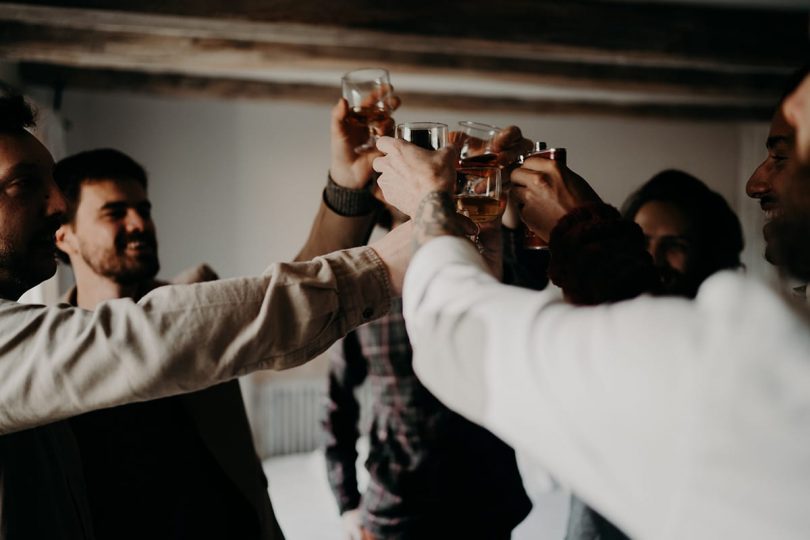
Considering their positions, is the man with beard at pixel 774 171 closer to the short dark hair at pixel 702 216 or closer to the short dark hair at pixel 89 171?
the short dark hair at pixel 702 216

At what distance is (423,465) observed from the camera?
2.02 m

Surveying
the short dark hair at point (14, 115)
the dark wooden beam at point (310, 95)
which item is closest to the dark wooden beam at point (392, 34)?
the dark wooden beam at point (310, 95)

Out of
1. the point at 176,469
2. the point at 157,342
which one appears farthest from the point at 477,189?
the point at 176,469

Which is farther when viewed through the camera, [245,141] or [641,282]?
[245,141]

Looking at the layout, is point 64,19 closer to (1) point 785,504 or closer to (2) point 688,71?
(1) point 785,504

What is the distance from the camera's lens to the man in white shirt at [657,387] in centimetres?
61

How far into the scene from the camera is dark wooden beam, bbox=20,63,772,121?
462 centimetres

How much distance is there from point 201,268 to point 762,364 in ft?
5.97

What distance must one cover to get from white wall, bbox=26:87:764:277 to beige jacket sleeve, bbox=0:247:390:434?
15.5ft

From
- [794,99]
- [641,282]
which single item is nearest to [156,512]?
[641,282]

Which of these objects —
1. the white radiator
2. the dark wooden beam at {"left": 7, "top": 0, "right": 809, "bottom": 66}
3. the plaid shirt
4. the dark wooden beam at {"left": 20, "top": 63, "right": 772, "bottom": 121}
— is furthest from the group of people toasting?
the white radiator

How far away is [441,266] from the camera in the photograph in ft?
2.69

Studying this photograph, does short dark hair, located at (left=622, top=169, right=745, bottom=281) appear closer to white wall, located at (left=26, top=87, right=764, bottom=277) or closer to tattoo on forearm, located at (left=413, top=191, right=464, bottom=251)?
tattoo on forearm, located at (left=413, top=191, right=464, bottom=251)

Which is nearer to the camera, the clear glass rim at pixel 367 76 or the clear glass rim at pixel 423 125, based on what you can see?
the clear glass rim at pixel 423 125
